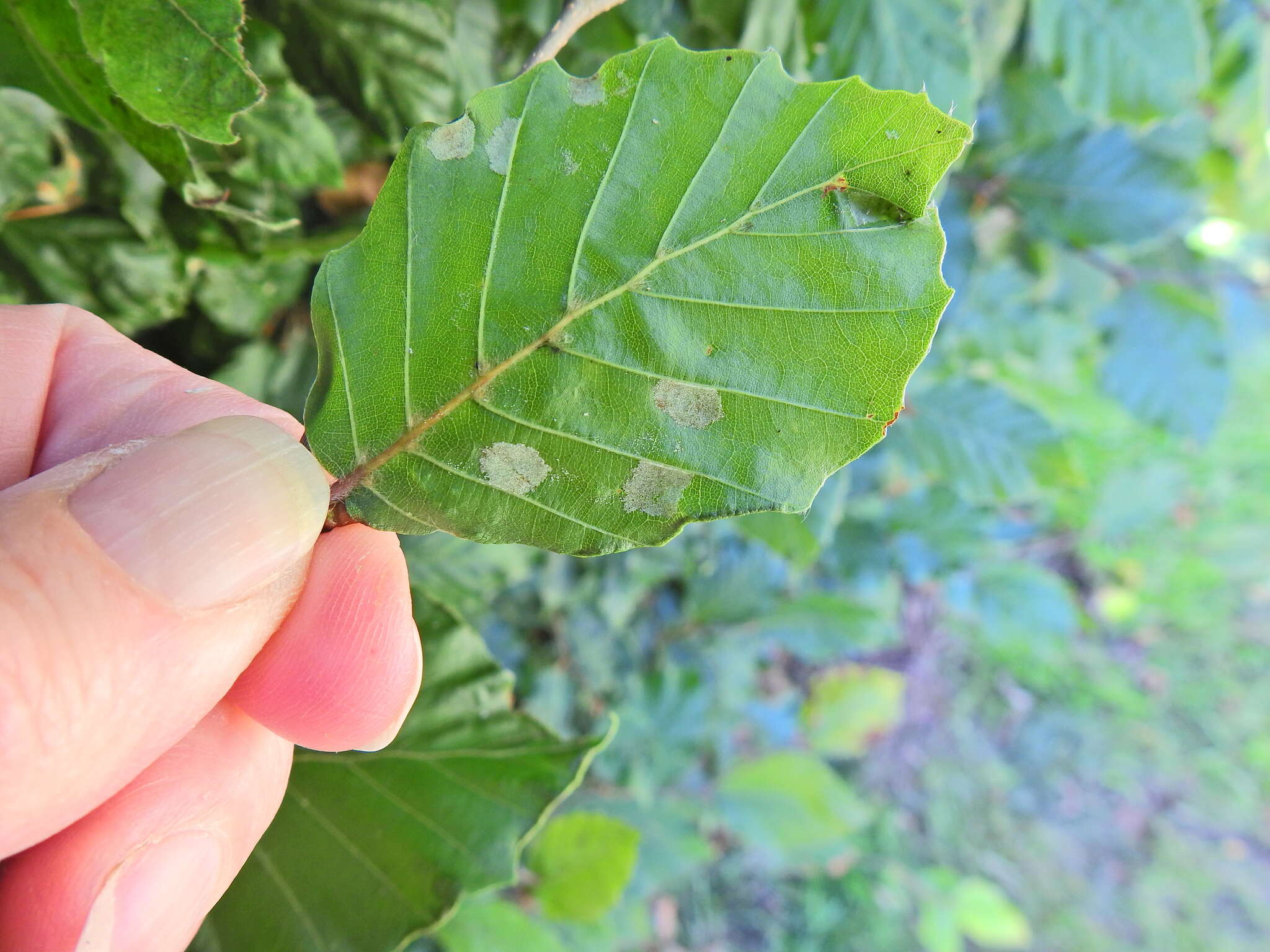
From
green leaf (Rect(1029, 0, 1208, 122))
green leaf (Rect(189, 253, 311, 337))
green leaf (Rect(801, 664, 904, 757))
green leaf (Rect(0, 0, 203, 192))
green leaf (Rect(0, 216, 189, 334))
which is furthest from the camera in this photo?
green leaf (Rect(801, 664, 904, 757))

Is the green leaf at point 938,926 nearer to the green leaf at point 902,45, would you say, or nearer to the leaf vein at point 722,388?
the green leaf at point 902,45

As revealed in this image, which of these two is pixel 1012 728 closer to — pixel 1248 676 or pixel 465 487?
pixel 1248 676

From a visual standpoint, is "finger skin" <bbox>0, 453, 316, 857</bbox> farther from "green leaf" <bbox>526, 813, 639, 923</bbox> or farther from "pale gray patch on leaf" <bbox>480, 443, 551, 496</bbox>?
"green leaf" <bbox>526, 813, 639, 923</bbox>

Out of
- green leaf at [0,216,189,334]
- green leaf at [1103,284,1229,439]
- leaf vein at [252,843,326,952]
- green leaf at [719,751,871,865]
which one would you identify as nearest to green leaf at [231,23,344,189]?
green leaf at [0,216,189,334]

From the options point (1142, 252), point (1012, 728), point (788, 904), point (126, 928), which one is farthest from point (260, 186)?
point (1012, 728)

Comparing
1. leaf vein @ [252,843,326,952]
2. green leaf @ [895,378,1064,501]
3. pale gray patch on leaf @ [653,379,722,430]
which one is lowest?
green leaf @ [895,378,1064,501]

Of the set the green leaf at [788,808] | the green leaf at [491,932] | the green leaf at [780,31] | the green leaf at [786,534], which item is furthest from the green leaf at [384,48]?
the green leaf at [788,808]
